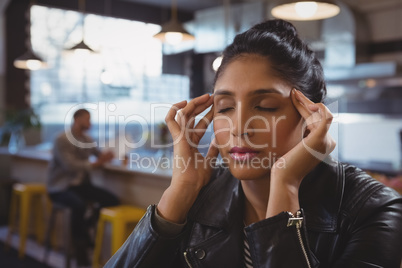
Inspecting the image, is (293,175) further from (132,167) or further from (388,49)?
(388,49)

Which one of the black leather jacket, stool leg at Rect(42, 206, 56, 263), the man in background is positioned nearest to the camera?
the black leather jacket

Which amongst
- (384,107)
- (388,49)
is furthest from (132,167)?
(388,49)

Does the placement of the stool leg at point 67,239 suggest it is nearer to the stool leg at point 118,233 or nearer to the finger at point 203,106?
the stool leg at point 118,233

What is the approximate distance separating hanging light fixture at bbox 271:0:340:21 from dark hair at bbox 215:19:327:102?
1.35 m

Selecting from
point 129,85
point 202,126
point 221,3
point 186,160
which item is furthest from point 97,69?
point 186,160

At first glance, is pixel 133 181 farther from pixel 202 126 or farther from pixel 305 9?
pixel 202 126

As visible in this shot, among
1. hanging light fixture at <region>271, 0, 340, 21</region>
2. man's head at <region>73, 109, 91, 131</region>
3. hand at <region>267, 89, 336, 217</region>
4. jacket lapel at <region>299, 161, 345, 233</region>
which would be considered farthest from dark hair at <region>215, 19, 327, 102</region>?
man's head at <region>73, 109, 91, 131</region>

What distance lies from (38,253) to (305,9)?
3.88 meters

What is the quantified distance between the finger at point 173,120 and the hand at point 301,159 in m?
0.33

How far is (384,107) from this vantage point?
5.68 m

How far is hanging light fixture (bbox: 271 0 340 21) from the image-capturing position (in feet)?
8.55

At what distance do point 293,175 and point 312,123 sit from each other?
0.49 feet

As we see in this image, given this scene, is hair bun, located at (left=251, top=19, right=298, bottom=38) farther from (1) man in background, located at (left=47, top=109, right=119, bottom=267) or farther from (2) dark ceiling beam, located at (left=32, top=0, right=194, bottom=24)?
(2) dark ceiling beam, located at (left=32, top=0, right=194, bottom=24)

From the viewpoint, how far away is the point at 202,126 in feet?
4.53
